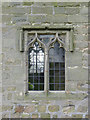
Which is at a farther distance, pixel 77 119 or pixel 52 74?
pixel 52 74

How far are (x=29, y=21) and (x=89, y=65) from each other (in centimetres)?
194

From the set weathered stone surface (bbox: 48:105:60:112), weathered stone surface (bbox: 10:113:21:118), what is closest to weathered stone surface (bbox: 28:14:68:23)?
weathered stone surface (bbox: 48:105:60:112)

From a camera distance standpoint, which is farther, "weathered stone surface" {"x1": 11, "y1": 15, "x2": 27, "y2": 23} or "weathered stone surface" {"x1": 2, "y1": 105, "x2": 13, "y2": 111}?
"weathered stone surface" {"x1": 11, "y1": 15, "x2": 27, "y2": 23}

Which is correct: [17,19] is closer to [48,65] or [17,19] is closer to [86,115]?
[48,65]

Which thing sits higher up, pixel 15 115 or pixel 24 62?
pixel 24 62

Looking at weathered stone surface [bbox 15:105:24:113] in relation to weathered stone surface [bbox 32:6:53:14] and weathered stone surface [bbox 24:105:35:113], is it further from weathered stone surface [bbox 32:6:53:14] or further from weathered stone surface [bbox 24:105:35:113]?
weathered stone surface [bbox 32:6:53:14]

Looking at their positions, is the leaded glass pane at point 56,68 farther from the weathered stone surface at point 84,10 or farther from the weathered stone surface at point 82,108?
the weathered stone surface at point 84,10

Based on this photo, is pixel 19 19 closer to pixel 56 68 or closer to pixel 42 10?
pixel 42 10

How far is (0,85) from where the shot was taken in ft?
10.5

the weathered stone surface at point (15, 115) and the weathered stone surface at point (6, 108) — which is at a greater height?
the weathered stone surface at point (6, 108)

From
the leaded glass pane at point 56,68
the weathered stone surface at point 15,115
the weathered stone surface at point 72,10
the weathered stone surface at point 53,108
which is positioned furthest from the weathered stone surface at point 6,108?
the weathered stone surface at point 72,10

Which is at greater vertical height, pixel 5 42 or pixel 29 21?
pixel 29 21

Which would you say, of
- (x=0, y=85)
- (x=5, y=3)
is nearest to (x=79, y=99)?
(x=0, y=85)

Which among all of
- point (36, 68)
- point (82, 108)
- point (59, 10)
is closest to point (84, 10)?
point (59, 10)
